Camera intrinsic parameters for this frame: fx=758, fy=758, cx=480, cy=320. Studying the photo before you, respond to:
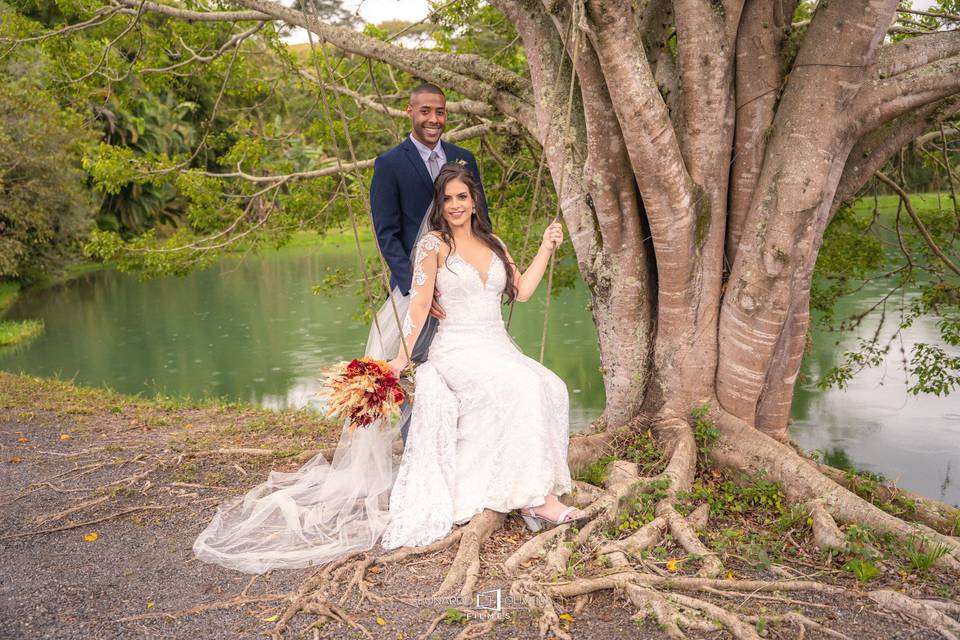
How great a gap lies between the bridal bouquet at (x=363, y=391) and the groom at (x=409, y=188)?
396 millimetres

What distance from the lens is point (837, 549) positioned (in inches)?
132

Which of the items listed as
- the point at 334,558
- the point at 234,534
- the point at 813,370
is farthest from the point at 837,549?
the point at 813,370

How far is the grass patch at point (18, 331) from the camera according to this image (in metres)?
15.1

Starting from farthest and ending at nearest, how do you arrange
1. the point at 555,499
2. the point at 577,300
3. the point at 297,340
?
the point at 577,300 → the point at 297,340 → the point at 555,499

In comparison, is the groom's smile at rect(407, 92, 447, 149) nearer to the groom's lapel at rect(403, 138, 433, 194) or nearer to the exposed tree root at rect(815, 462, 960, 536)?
the groom's lapel at rect(403, 138, 433, 194)

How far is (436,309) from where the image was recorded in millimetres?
4016

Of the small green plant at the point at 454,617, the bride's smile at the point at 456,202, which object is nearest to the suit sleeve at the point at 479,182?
the bride's smile at the point at 456,202

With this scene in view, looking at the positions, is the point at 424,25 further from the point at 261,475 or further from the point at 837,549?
the point at 837,549

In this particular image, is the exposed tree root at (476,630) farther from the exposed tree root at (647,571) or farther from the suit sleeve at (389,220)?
the suit sleeve at (389,220)

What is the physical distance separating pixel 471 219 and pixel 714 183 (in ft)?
4.91

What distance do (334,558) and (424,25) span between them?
16.9 ft

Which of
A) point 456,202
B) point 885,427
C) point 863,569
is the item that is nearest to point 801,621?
point 863,569

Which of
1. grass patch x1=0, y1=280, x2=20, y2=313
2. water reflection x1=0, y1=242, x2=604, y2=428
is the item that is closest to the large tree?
water reflection x1=0, y1=242, x2=604, y2=428

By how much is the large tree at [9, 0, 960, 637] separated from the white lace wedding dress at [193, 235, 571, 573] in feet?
0.83
